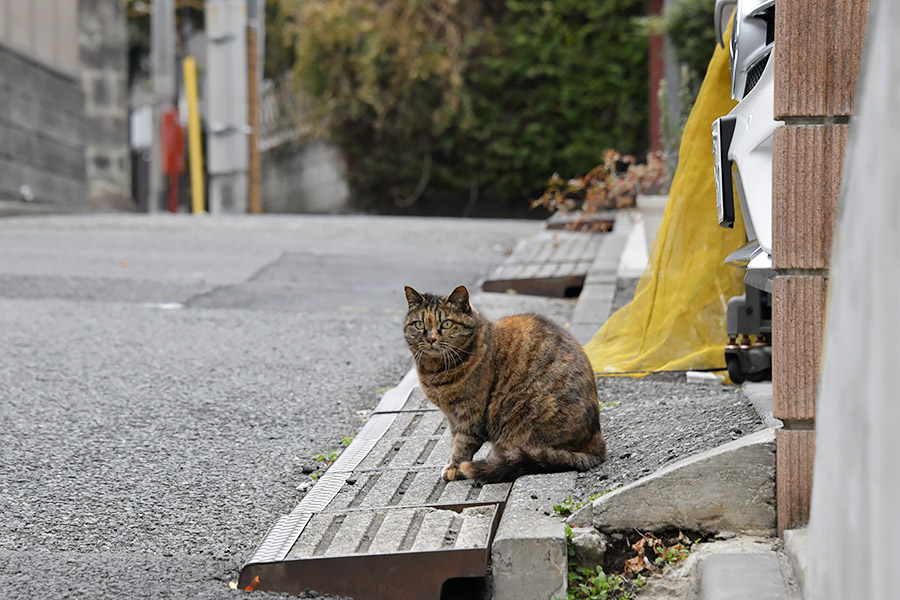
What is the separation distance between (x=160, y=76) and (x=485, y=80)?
26.9ft

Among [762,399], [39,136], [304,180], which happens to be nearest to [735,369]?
[762,399]

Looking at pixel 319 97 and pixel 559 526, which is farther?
pixel 319 97

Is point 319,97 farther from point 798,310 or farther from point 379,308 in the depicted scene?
point 798,310

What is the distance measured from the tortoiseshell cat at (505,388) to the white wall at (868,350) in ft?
5.38

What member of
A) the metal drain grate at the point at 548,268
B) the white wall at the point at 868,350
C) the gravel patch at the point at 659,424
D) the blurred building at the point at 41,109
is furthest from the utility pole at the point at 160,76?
the white wall at the point at 868,350

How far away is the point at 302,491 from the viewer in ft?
11.6

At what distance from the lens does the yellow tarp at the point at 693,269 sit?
14.8 ft

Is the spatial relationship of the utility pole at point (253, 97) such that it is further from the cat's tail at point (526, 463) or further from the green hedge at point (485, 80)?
the cat's tail at point (526, 463)

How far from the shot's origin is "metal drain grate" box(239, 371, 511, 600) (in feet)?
9.18

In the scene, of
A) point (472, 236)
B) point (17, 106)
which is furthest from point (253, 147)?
point (472, 236)

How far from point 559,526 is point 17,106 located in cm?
1426

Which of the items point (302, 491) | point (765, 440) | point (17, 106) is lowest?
point (302, 491)

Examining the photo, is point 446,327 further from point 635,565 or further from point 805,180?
point 805,180

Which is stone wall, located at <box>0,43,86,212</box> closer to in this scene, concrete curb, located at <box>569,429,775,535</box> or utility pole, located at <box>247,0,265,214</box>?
utility pole, located at <box>247,0,265,214</box>
